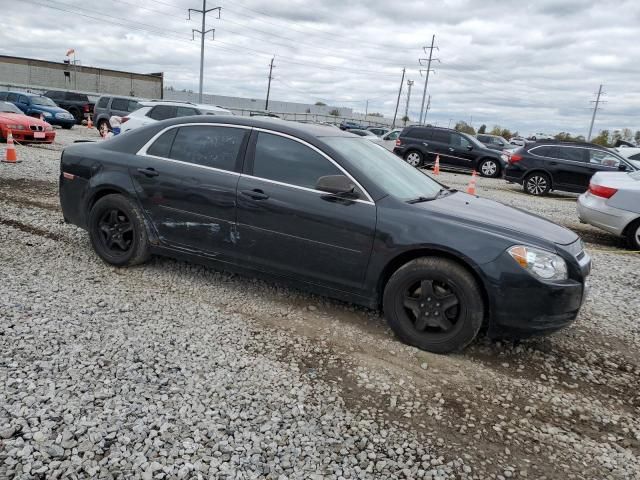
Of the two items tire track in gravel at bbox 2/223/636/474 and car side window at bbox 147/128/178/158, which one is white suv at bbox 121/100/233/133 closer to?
car side window at bbox 147/128/178/158

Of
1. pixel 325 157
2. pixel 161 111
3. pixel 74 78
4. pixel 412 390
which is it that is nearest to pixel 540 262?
pixel 412 390

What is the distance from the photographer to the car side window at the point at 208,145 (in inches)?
168

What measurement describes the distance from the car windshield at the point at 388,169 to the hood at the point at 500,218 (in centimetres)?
20

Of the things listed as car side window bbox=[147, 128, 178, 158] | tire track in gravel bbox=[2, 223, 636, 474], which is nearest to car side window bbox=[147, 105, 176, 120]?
car side window bbox=[147, 128, 178, 158]

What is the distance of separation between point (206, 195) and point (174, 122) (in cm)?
97

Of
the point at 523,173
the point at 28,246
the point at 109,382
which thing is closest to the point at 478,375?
Answer: the point at 109,382

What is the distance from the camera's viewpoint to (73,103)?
26.8 metres

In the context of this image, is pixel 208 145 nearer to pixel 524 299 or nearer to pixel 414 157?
pixel 524 299

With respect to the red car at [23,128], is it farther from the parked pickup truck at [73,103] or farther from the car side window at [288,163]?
the parked pickup truck at [73,103]

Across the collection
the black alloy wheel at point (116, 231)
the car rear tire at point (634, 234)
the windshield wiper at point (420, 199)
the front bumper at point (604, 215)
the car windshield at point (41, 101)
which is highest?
the car windshield at point (41, 101)

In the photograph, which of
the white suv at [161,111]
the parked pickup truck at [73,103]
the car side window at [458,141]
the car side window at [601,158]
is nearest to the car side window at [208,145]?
the white suv at [161,111]

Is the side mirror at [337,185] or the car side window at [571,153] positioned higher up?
the car side window at [571,153]

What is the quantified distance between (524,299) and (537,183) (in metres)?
A: 11.7

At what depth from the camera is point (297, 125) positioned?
4.36 m
